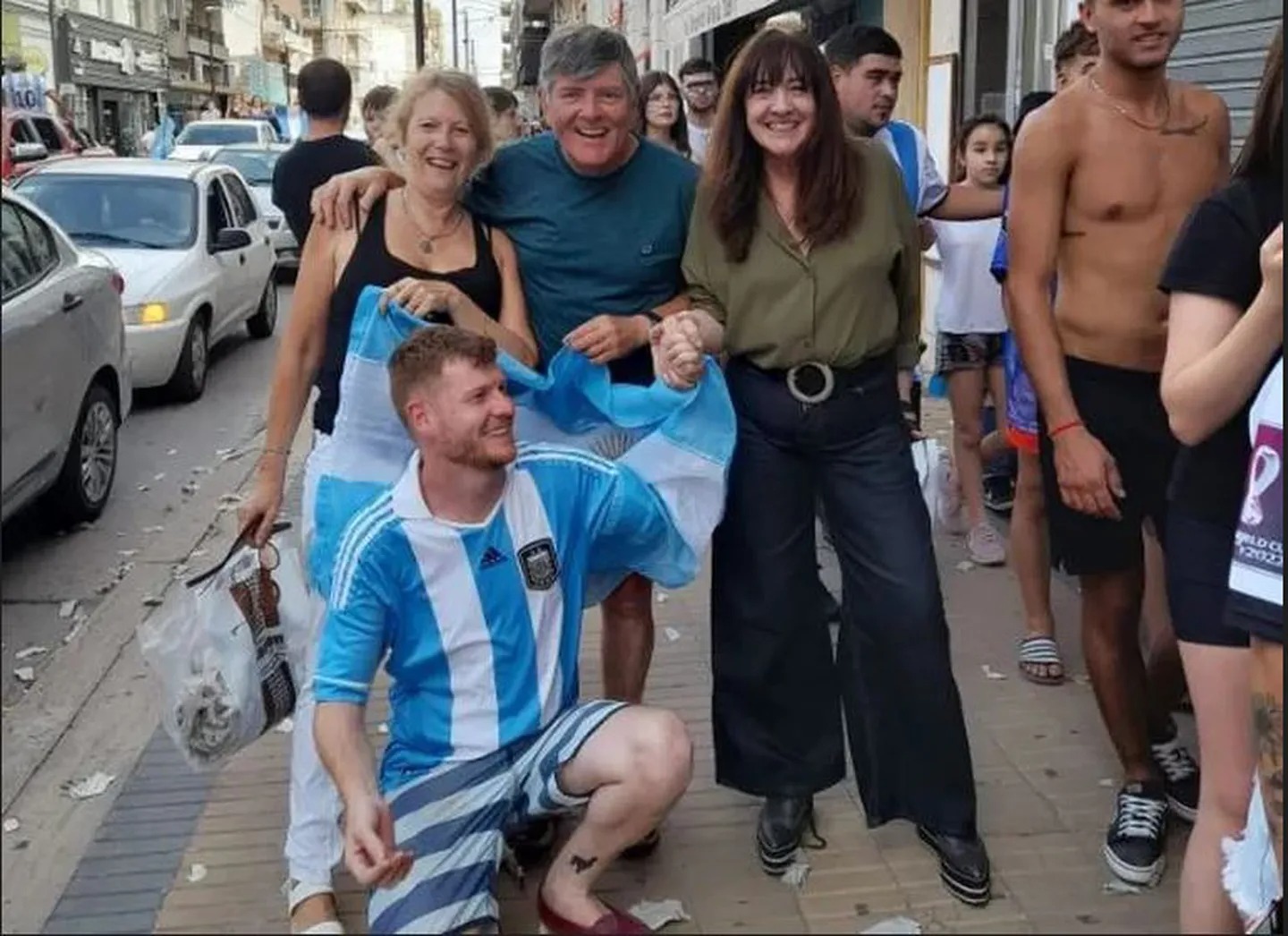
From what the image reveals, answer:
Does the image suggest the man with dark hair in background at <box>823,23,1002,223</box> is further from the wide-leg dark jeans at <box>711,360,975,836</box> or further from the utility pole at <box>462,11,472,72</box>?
the utility pole at <box>462,11,472,72</box>

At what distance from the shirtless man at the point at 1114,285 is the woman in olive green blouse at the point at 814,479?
0.32 meters

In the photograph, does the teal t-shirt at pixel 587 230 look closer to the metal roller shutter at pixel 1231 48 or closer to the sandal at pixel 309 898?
the sandal at pixel 309 898

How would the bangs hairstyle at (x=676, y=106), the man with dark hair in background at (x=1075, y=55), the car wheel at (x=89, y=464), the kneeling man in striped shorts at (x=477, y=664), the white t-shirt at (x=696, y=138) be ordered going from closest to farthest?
the kneeling man in striped shorts at (x=477, y=664)
the man with dark hair in background at (x=1075, y=55)
the car wheel at (x=89, y=464)
the bangs hairstyle at (x=676, y=106)
the white t-shirt at (x=696, y=138)

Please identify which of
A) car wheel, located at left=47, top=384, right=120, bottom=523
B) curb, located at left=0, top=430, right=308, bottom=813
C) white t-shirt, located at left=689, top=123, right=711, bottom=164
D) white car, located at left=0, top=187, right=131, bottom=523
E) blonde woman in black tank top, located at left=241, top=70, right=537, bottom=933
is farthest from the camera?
white t-shirt, located at left=689, top=123, right=711, bottom=164

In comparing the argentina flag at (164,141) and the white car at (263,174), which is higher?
the argentina flag at (164,141)

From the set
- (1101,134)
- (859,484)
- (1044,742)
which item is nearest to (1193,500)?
(859,484)

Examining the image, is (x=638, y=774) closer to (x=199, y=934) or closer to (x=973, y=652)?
(x=199, y=934)

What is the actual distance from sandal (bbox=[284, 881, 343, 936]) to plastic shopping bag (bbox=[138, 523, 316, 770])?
36 centimetres

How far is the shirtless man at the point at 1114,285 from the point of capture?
3.39 m

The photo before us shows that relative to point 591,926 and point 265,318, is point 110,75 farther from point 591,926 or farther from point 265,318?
point 591,926

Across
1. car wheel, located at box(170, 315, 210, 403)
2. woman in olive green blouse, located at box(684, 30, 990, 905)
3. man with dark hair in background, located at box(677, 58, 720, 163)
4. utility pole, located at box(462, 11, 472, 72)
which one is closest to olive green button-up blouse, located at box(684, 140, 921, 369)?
woman in olive green blouse, located at box(684, 30, 990, 905)

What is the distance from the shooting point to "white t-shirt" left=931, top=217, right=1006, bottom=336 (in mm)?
6016

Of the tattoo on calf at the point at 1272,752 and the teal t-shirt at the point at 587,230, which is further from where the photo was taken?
the teal t-shirt at the point at 587,230

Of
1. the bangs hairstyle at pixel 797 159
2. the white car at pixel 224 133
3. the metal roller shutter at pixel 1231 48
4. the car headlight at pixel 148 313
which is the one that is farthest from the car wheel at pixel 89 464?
the white car at pixel 224 133
